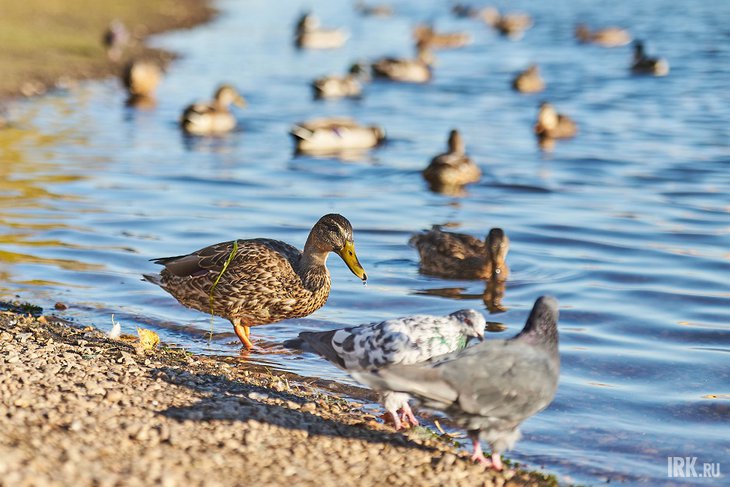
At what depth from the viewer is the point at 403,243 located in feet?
41.9

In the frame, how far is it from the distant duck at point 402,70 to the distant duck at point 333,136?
8787 millimetres

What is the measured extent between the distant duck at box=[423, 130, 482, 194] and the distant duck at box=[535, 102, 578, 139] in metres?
3.64

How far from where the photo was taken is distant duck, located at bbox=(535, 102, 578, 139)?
19.7m

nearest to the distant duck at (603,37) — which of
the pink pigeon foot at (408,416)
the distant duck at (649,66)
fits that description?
the distant duck at (649,66)

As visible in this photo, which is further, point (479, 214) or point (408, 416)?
point (479, 214)

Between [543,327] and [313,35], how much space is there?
3097cm

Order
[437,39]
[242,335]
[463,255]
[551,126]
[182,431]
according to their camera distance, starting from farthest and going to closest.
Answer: [437,39] → [551,126] → [463,255] → [242,335] → [182,431]

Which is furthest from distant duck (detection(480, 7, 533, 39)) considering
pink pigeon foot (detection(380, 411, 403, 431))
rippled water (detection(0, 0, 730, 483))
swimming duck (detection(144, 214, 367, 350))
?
pink pigeon foot (detection(380, 411, 403, 431))

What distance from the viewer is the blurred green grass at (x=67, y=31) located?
25281mm

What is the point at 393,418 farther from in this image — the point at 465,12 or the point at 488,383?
the point at 465,12

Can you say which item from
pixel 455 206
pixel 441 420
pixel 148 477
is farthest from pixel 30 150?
pixel 148 477

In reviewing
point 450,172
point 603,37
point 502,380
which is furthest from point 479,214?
point 603,37

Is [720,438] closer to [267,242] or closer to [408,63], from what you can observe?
[267,242]

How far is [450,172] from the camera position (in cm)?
1592
